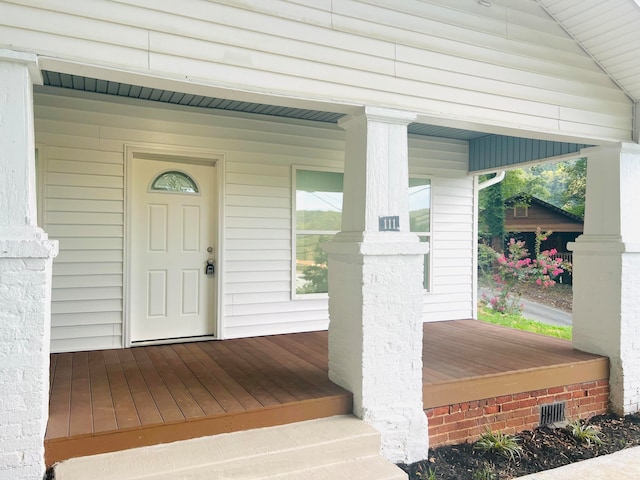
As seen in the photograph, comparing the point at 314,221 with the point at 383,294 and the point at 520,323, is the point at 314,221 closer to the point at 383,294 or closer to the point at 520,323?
the point at 383,294

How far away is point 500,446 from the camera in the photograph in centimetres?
366

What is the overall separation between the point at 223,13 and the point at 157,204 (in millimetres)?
2464

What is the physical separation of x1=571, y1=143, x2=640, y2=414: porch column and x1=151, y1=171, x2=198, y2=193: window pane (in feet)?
13.4

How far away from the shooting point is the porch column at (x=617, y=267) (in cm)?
453

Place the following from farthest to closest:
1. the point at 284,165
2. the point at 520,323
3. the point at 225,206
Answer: the point at 520,323
the point at 284,165
the point at 225,206

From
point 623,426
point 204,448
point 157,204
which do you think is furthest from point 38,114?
point 623,426

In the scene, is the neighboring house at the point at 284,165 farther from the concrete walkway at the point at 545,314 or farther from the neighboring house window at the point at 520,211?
the neighboring house window at the point at 520,211

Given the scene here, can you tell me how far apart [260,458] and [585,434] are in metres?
2.86

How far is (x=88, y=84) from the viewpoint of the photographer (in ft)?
14.0

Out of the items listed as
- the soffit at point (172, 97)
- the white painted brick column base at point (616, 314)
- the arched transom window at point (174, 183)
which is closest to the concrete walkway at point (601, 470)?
the white painted brick column base at point (616, 314)

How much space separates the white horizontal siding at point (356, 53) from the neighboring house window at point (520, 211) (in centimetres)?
971

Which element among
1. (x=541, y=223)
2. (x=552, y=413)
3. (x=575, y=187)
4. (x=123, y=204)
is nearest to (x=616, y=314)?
(x=552, y=413)

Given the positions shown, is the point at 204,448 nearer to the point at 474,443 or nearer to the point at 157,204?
the point at 474,443

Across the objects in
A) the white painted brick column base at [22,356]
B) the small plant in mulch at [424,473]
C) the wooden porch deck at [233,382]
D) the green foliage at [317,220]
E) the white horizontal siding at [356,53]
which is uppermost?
the white horizontal siding at [356,53]
